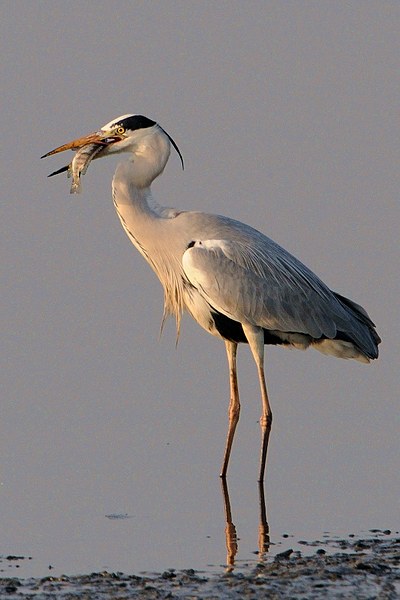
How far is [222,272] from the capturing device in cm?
1199

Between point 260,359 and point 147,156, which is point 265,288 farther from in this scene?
point 147,156

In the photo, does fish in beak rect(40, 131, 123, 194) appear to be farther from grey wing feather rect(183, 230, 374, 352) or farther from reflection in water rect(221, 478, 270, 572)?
reflection in water rect(221, 478, 270, 572)

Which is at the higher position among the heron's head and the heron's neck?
the heron's head

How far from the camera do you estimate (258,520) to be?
10562 mm

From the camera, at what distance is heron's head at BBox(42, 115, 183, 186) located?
1234 cm

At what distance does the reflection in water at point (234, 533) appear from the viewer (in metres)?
9.37

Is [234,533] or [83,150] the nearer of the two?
[234,533]

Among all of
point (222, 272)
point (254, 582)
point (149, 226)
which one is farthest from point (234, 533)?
point (149, 226)

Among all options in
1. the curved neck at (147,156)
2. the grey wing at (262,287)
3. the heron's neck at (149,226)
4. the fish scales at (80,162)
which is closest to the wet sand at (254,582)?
the grey wing at (262,287)

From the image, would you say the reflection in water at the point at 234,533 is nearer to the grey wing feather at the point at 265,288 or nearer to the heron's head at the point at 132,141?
the grey wing feather at the point at 265,288

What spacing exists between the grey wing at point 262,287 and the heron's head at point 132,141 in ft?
3.07

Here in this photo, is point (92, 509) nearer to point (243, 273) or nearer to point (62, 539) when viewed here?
point (62, 539)

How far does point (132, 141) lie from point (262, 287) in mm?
1780

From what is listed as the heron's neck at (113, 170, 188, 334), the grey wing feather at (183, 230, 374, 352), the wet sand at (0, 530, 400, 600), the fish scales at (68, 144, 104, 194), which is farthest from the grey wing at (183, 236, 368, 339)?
the wet sand at (0, 530, 400, 600)
